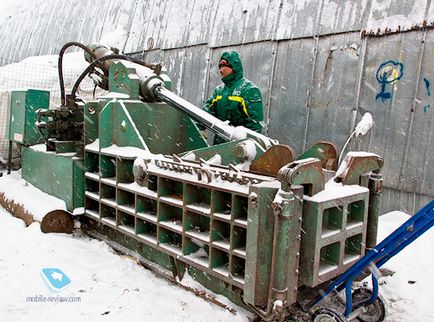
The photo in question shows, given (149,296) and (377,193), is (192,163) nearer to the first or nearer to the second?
(149,296)

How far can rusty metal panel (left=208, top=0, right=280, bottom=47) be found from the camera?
7730 mm

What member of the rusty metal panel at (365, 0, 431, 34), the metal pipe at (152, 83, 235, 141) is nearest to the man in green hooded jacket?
the metal pipe at (152, 83, 235, 141)

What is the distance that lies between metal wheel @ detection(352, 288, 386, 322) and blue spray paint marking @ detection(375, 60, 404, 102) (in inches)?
135

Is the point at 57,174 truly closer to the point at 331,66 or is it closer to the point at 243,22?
the point at 331,66

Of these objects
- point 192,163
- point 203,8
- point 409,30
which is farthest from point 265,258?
point 203,8

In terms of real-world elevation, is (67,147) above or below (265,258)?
above

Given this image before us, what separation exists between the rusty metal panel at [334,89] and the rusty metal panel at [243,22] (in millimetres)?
1271

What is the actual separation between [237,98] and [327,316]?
2.73 m

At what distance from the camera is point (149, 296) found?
11.8ft

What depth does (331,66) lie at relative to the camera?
673cm

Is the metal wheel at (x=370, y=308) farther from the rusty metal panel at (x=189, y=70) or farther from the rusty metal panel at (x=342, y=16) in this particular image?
the rusty metal panel at (x=189, y=70)

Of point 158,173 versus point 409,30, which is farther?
point 409,30

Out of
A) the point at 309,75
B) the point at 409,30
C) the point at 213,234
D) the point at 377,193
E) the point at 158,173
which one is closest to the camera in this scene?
the point at 213,234

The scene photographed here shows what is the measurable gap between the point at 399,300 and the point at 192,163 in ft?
7.36
